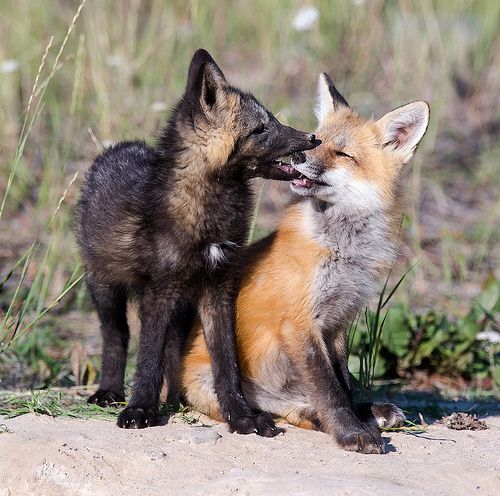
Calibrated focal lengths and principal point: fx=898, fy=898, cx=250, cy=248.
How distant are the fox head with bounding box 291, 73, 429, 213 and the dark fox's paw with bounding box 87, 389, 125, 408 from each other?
1.50 m

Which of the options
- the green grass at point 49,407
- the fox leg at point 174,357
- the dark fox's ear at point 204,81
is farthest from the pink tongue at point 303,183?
the green grass at point 49,407

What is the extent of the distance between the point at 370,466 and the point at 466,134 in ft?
24.5

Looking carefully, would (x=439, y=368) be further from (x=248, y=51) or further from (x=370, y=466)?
(x=248, y=51)

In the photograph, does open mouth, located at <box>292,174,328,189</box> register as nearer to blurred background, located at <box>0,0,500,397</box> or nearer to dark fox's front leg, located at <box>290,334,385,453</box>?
dark fox's front leg, located at <box>290,334,385,453</box>

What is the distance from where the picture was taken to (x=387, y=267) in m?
4.70

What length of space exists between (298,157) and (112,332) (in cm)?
145

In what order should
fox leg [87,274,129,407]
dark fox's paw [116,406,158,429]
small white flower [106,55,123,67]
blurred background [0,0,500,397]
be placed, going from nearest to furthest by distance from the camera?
dark fox's paw [116,406,158,429], fox leg [87,274,129,407], blurred background [0,0,500,397], small white flower [106,55,123,67]

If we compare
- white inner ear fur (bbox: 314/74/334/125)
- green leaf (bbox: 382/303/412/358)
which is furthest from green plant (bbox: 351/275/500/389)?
white inner ear fur (bbox: 314/74/334/125)

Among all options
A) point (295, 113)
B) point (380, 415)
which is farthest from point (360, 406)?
point (295, 113)

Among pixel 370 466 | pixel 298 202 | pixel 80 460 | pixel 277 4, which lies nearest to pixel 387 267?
pixel 298 202

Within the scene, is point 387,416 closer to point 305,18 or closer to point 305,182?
point 305,182

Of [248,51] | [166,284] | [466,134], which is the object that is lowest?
[166,284]

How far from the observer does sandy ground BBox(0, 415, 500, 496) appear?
3.68 m

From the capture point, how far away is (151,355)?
4.33 meters
